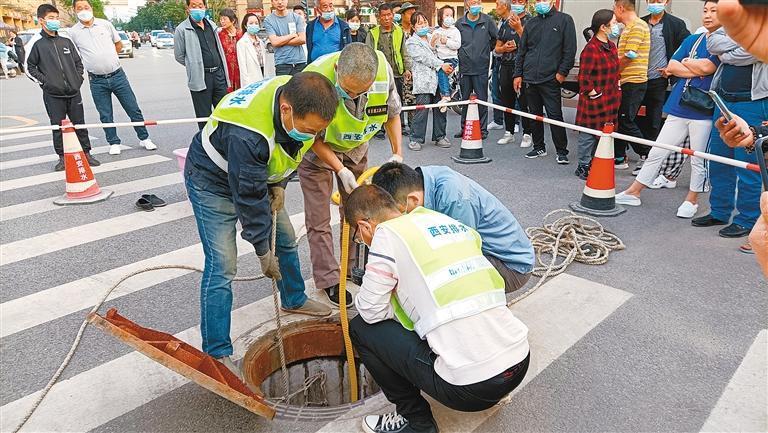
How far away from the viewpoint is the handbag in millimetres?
4633

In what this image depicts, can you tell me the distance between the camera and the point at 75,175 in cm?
568

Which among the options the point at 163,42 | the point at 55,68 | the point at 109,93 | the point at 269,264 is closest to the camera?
the point at 269,264

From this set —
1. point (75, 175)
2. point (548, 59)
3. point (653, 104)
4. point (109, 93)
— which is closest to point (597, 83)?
point (548, 59)

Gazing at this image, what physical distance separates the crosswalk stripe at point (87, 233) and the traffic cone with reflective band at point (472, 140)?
3.48m

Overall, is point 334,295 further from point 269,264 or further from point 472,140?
point 472,140

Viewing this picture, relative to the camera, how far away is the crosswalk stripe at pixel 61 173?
6383 mm

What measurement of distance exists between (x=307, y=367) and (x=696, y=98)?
394cm

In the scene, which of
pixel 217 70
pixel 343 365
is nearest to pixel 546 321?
pixel 343 365

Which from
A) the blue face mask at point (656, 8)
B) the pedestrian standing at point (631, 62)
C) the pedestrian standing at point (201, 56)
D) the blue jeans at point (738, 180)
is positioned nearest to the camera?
the blue jeans at point (738, 180)

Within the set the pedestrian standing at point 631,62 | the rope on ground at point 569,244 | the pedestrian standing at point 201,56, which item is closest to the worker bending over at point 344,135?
the rope on ground at point 569,244

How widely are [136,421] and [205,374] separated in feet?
1.86

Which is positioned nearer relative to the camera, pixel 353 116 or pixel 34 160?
pixel 353 116

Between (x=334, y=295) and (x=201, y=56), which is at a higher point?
(x=201, y=56)

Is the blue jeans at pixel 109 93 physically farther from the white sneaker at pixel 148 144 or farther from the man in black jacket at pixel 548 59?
the man in black jacket at pixel 548 59
